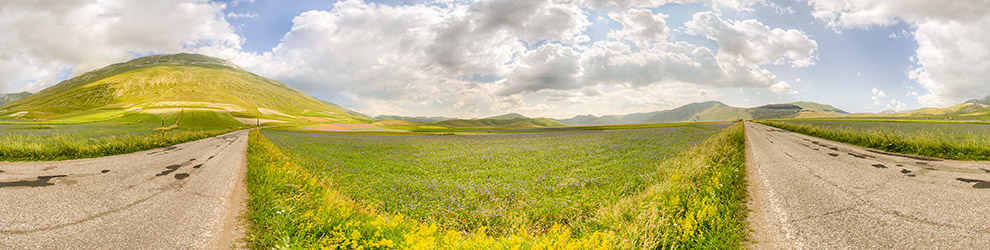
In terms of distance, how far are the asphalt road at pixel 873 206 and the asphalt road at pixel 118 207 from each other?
37.6 ft

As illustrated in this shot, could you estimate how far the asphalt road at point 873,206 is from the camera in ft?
19.9

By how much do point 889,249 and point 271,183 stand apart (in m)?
14.6

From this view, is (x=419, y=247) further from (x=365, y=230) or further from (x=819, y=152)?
(x=819, y=152)

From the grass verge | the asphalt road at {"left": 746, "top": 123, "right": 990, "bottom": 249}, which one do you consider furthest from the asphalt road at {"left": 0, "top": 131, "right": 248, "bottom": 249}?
the asphalt road at {"left": 746, "top": 123, "right": 990, "bottom": 249}

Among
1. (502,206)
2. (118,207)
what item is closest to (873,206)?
(502,206)

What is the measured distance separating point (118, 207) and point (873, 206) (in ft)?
60.4

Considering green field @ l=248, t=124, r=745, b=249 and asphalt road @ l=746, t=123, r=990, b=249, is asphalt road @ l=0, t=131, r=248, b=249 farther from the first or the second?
asphalt road @ l=746, t=123, r=990, b=249

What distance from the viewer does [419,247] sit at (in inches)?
229

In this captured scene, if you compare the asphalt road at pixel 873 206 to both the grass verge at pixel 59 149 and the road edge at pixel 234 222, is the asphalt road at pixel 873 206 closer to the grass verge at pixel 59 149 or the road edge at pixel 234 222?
the road edge at pixel 234 222

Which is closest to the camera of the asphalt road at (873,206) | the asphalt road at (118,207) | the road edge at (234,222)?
the asphalt road at (873,206)

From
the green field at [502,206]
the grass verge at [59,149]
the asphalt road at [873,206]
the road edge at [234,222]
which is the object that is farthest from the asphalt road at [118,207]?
the asphalt road at [873,206]

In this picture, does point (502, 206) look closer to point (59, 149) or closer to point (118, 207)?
point (118, 207)

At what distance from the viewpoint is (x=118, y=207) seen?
26.6 ft

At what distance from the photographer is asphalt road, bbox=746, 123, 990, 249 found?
6.08m
